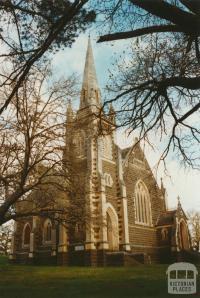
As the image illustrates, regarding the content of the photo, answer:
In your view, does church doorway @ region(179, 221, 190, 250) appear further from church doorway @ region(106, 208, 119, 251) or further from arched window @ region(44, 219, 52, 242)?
arched window @ region(44, 219, 52, 242)

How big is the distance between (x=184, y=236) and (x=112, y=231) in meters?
9.48

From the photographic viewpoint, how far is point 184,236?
3872cm

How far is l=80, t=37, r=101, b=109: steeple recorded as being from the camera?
37812 mm

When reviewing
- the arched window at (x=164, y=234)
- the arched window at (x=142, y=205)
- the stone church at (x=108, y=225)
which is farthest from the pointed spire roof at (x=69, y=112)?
the arched window at (x=164, y=234)

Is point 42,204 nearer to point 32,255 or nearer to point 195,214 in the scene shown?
point 32,255

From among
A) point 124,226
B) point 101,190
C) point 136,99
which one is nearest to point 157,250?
point 124,226

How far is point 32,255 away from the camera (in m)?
36.1

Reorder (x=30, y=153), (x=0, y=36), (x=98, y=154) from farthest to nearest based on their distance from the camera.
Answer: (x=98, y=154) < (x=30, y=153) < (x=0, y=36)

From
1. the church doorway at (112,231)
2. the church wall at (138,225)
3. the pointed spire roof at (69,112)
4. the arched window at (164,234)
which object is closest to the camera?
the pointed spire roof at (69,112)

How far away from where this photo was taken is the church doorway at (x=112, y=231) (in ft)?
110

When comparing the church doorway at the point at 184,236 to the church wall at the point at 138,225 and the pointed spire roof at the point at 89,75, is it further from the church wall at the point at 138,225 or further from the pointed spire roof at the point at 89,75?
the pointed spire roof at the point at 89,75

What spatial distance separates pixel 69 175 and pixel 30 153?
8.26 ft

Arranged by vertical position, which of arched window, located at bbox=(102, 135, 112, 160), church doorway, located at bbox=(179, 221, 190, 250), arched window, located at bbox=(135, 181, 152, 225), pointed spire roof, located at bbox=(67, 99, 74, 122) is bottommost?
church doorway, located at bbox=(179, 221, 190, 250)

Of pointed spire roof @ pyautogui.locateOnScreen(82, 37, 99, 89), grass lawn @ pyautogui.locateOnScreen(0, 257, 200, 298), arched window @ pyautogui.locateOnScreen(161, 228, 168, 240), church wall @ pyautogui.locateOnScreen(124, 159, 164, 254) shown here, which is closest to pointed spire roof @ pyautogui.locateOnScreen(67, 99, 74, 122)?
grass lawn @ pyautogui.locateOnScreen(0, 257, 200, 298)
